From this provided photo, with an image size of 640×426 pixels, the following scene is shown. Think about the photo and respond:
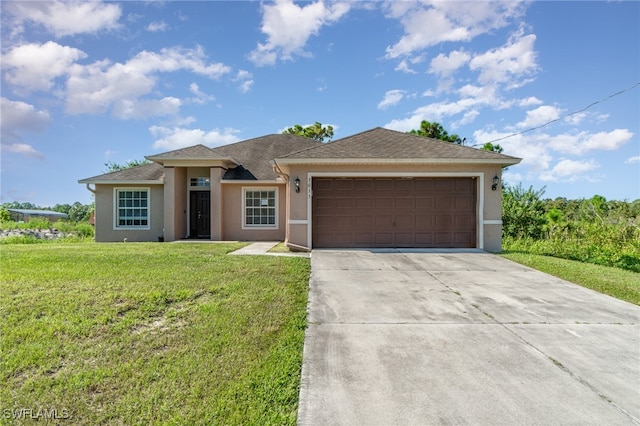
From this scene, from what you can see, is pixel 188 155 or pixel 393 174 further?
pixel 188 155

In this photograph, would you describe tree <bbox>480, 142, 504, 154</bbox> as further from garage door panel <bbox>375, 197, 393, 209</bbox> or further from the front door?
the front door

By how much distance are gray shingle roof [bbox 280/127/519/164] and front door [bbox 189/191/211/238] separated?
18.8 feet

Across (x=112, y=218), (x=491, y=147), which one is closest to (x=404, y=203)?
(x=112, y=218)

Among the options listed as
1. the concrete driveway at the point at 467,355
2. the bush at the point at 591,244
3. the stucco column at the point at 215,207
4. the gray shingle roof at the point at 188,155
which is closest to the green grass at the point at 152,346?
the concrete driveway at the point at 467,355

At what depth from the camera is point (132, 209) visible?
14172 millimetres

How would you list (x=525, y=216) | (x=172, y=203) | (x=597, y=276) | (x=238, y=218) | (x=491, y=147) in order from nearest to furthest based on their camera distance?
(x=597, y=276) < (x=172, y=203) < (x=238, y=218) < (x=525, y=216) < (x=491, y=147)

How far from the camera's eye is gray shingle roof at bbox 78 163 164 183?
13.8 meters

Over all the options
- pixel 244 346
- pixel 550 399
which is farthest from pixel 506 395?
pixel 244 346

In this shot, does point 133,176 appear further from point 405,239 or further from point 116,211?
point 405,239

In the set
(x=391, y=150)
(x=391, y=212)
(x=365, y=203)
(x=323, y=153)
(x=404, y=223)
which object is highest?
(x=391, y=150)

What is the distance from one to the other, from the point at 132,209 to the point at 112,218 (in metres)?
0.92

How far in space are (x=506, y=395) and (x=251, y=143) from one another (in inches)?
621

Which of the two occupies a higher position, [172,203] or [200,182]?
[200,182]

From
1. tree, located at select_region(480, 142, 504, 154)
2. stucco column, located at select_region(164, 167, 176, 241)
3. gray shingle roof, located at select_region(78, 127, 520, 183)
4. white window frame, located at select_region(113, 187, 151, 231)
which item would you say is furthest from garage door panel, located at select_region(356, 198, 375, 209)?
tree, located at select_region(480, 142, 504, 154)
